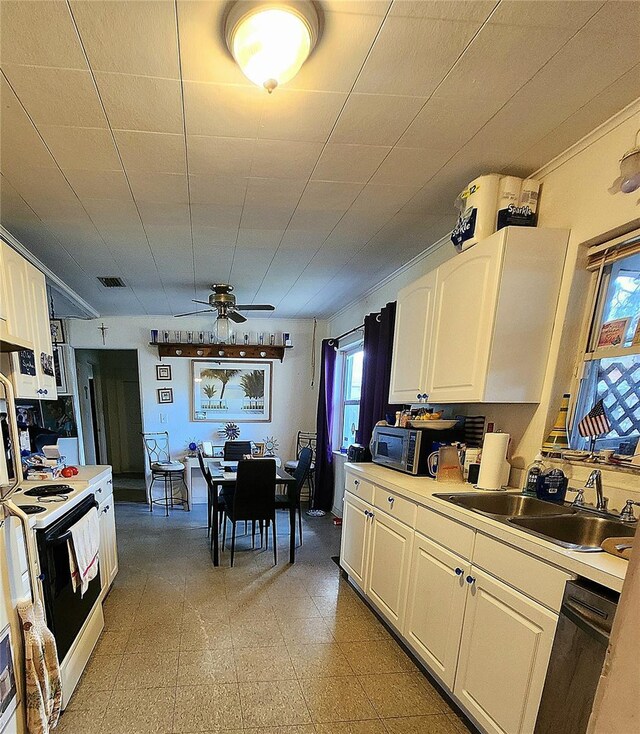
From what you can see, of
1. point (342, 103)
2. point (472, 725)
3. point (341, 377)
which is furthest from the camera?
point (341, 377)

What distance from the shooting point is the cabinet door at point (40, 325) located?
7.16 ft

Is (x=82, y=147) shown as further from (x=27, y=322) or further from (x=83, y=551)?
(x=83, y=551)

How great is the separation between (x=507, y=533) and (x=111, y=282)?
3640mm

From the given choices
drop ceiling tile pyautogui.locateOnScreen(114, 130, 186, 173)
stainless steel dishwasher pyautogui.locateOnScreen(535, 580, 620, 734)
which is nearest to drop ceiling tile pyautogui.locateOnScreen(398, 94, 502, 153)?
drop ceiling tile pyautogui.locateOnScreen(114, 130, 186, 173)

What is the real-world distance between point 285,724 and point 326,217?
8.10 feet

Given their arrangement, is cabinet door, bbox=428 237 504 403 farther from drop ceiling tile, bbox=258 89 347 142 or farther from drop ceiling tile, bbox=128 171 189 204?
drop ceiling tile, bbox=128 171 189 204

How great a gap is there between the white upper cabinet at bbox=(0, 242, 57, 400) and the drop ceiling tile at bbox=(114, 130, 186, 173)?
2.70ft

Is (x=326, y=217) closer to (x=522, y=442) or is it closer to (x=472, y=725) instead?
(x=522, y=442)

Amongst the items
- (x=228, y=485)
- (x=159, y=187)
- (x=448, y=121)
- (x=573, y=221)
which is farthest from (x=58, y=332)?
(x=573, y=221)

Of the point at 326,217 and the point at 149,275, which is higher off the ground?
the point at 326,217

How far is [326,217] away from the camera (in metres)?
2.13

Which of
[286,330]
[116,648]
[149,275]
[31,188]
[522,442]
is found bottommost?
[116,648]

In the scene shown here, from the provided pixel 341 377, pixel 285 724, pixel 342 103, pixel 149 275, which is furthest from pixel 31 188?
pixel 341 377

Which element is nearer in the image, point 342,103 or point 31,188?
point 342,103
